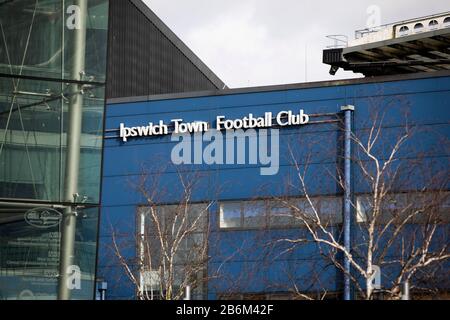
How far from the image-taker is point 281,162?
39.5 m

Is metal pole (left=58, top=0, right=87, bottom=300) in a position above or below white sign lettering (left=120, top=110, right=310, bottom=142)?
below

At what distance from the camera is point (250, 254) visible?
128ft

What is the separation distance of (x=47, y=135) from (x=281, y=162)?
2718 cm

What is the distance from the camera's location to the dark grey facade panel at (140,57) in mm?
51156

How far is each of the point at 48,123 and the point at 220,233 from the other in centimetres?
2754

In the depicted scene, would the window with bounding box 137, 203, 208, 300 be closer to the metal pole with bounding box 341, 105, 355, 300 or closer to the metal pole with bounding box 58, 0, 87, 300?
the metal pole with bounding box 341, 105, 355, 300

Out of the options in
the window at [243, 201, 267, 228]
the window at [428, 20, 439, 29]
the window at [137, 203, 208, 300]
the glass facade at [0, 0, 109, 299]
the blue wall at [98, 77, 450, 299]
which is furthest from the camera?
the window at [428, 20, 439, 29]

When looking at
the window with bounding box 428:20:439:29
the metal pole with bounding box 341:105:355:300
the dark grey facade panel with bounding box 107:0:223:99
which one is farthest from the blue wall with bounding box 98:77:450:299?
the dark grey facade panel with bounding box 107:0:223:99

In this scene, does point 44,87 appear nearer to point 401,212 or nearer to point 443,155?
point 401,212

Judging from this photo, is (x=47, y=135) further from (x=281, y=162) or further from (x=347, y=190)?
(x=281, y=162)

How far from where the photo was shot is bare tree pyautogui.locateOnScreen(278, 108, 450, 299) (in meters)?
30.9

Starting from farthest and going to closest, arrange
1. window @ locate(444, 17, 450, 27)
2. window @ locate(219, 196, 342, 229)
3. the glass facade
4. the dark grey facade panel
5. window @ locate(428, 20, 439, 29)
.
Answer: the dark grey facade panel < window @ locate(428, 20, 439, 29) < window @ locate(444, 17, 450, 27) < window @ locate(219, 196, 342, 229) < the glass facade

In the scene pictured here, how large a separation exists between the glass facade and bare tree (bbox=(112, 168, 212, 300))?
70.9 feet
